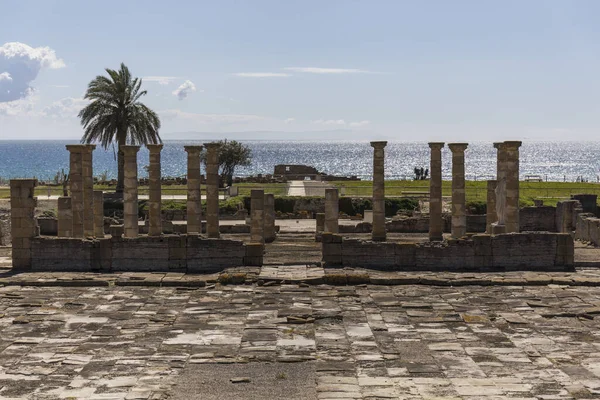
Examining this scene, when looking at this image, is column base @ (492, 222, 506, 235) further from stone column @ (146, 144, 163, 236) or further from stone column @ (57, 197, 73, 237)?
stone column @ (57, 197, 73, 237)

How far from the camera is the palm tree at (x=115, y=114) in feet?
160

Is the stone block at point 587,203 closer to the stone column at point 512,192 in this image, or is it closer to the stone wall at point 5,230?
the stone column at point 512,192

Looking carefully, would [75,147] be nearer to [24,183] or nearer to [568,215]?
[24,183]

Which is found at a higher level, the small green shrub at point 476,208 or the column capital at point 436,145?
the column capital at point 436,145

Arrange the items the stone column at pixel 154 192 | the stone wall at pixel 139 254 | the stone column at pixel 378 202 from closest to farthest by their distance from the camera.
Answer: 1. the stone wall at pixel 139 254
2. the stone column at pixel 154 192
3. the stone column at pixel 378 202

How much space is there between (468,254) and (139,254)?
10.0 m

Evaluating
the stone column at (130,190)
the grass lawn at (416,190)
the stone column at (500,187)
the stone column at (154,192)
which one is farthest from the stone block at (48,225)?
the stone column at (500,187)

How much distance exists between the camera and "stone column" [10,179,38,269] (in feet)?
94.6

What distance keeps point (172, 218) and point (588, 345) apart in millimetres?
28228

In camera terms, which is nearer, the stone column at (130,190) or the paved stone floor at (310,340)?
the paved stone floor at (310,340)

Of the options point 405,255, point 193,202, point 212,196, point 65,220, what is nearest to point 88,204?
point 65,220

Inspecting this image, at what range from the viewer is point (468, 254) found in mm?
28828

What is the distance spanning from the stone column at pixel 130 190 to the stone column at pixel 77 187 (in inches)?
58.1

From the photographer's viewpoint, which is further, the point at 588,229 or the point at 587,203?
the point at 587,203
